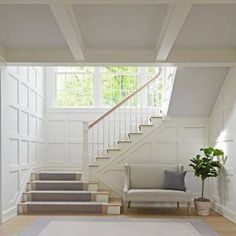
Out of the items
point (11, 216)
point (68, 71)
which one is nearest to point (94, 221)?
point (11, 216)

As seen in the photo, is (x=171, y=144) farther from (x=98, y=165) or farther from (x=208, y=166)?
(x=98, y=165)

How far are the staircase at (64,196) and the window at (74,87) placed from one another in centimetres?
205

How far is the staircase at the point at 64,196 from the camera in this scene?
6.80 m

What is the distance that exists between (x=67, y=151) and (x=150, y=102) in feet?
7.41

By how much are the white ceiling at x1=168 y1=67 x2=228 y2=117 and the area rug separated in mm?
2315

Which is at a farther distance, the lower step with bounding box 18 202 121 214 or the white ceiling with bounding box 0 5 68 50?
the lower step with bounding box 18 202 121 214

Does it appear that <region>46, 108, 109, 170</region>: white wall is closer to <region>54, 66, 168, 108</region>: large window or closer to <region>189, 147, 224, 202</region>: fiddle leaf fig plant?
<region>54, 66, 168, 108</region>: large window

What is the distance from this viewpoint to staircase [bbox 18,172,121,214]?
6.80m

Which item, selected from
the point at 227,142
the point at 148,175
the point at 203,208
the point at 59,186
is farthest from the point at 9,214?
the point at 227,142

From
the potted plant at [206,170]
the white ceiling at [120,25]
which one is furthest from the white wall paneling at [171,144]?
the white ceiling at [120,25]

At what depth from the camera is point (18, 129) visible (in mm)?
6816

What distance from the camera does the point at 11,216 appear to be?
6.31m

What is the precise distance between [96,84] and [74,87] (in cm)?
54

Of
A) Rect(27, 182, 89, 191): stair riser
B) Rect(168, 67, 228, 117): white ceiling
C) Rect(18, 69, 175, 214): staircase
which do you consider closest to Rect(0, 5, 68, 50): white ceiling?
Rect(168, 67, 228, 117): white ceiling
